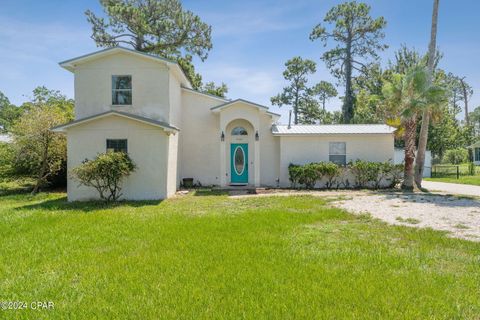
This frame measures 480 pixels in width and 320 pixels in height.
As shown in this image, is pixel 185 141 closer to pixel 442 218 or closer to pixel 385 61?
pixel 442 218

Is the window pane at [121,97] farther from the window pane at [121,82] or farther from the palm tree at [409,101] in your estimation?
the palm tree at [409,101]

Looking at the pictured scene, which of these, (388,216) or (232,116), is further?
(232,116)

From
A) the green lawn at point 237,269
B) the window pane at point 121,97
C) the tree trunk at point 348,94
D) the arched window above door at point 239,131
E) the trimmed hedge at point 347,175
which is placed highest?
the tree trunk at point 348,94

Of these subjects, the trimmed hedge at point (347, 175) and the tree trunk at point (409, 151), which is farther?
the trimmed hedge at point (347, 175)

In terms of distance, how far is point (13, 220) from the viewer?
9062mm

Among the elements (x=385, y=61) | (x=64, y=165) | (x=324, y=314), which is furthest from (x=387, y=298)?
(x=385, y=61)

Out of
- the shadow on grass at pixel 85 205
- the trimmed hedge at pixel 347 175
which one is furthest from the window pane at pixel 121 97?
the trimmed hedge at pixel 347 175

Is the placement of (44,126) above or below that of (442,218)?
above

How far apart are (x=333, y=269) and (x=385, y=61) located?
32350 millimetres

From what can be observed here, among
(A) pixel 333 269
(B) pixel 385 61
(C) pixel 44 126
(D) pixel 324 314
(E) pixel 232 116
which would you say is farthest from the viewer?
(B) pixel 385 61

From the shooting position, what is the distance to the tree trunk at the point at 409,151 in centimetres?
1564

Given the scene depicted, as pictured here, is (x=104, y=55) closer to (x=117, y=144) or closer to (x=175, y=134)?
(x=117, y=144)

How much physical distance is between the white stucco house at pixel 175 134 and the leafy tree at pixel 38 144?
249 centimetres

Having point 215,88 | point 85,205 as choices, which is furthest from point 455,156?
point 85,205
